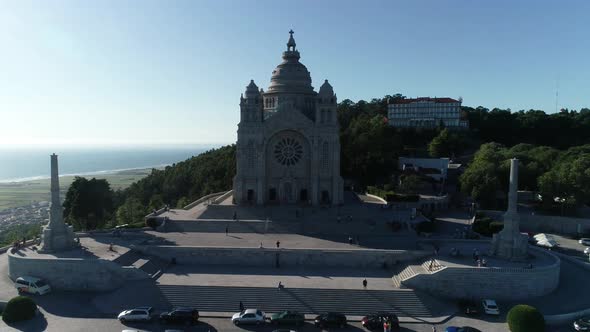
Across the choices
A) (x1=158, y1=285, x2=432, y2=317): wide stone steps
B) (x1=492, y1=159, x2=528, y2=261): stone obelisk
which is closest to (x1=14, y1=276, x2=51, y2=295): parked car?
(x1=158, y1=285, x2=432, y2=317): wide stone steps

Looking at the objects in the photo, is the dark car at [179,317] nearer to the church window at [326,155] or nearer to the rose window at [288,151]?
the rose window at [288,151]

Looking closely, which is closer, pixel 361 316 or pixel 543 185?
pixel 361 316

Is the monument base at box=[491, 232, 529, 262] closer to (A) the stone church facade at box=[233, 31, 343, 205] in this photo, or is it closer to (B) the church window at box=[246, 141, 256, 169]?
(A) the stone church facade at box=[233, 31, 343, 205]

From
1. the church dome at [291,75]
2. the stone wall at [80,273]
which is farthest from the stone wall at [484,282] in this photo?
the church dome at [291,75]

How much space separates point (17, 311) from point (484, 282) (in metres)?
26.3

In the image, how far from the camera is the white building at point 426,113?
8669 centimetres

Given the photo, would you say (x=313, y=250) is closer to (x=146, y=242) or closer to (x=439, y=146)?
(x=146, y=242)

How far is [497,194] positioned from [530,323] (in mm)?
30930

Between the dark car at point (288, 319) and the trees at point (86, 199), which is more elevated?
the trees at point (86, 199)

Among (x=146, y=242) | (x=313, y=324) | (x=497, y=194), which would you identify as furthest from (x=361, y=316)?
(x=497, y=194)

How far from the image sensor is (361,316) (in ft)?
80.5

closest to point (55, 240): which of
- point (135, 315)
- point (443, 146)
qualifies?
point (135, 315)

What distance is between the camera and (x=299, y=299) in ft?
84.3

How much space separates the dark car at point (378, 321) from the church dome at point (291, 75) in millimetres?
28073
